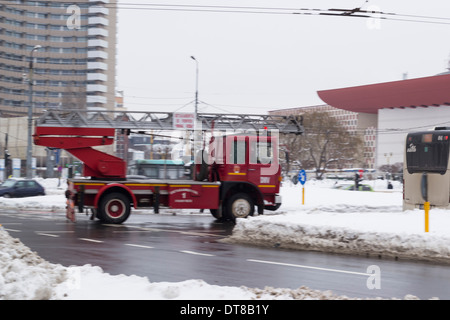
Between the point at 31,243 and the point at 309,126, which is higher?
the point at 309,126

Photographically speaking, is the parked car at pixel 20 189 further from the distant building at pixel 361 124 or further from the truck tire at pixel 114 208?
the distant building at pixel 361 124

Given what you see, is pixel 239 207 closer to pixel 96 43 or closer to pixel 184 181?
pixel 184 181

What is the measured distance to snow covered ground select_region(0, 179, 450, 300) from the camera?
22.1 ft

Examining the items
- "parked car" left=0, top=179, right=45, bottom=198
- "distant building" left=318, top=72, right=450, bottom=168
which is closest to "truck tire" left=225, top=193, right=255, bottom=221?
"parked car" left=0, top=179, right=45, bottom=198

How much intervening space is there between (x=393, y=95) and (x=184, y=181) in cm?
10673

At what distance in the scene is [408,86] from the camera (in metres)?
114

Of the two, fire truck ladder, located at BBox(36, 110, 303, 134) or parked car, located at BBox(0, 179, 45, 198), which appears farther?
parked car, located at BBox(0, 179, 45, 198)

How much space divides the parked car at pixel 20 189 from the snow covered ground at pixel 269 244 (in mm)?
24768

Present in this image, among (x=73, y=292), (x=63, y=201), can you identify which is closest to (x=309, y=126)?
(x=63, y=201)

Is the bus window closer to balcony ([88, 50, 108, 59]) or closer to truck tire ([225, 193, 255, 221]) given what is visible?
truck tire ([225, 193, 255, 221])

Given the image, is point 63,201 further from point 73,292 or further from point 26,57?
point 26,57

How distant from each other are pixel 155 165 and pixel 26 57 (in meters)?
84.5

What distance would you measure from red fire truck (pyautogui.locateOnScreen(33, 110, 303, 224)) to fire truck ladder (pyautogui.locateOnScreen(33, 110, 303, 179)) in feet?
0.11

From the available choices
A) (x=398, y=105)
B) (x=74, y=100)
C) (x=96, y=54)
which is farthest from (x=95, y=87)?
(x=398, y=105)
